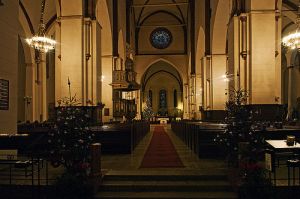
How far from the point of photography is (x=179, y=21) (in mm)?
42625

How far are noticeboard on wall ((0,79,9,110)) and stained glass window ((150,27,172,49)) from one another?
3432 cm

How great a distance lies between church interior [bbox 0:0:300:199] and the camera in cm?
759

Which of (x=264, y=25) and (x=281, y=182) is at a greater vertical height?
(x=264, y=25)

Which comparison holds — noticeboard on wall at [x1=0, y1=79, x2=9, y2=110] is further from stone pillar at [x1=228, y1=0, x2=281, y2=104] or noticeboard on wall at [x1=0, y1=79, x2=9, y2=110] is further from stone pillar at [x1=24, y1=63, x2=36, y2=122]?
stone pillar at [x1=24, y1=63, x2=36, y2=122]

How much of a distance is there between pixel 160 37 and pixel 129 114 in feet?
72.5

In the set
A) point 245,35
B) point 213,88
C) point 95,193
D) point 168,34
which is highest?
point 168,34

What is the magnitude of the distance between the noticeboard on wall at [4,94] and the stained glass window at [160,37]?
34.3m

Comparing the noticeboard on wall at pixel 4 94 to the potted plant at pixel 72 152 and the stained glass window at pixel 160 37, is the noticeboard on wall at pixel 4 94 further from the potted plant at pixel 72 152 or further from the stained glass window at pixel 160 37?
the stained glass window at pixel 160 37

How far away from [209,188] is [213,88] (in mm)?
15804

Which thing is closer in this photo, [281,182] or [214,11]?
[281,182]

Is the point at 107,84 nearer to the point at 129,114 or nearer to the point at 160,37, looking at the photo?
the point at 129,114

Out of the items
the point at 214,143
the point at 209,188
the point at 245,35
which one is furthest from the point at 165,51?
the point at 209,188

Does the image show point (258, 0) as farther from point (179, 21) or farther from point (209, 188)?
point (179, 21)

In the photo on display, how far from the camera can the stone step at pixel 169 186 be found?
25.3 feet
